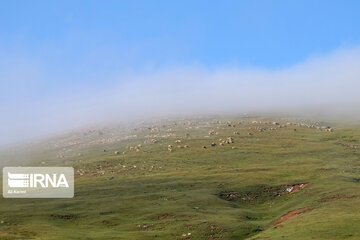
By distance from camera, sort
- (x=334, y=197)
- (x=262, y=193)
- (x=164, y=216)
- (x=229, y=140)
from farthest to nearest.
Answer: (x=229, y=140) < (x=262, y=193) < (x=334, y=197) < (x=164, y=216)

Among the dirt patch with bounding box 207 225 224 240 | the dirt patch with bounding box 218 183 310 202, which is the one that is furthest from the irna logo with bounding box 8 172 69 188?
the dirt patch with bounding box 207 225 224 240

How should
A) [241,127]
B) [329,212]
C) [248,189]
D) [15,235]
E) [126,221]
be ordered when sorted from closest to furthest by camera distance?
[15,235] < [329,212] < [126,221] < [248,189] < [241,127]

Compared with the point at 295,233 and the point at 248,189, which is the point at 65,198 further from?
the point at 295,233

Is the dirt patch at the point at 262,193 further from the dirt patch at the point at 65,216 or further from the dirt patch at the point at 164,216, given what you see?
the dirt patch at the point at 65,216

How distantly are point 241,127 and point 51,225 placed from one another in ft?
430

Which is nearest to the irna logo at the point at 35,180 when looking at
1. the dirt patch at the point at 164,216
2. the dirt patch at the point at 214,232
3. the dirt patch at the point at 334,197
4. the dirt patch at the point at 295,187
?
the dirt patch at the point at 164,216

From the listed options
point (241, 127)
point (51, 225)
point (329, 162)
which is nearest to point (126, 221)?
point (51, 225)

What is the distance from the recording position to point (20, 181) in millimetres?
116875

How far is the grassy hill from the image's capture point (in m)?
66.8

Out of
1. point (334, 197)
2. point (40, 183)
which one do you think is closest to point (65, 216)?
point (40, 183)

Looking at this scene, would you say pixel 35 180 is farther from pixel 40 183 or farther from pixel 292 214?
pixel 292 214

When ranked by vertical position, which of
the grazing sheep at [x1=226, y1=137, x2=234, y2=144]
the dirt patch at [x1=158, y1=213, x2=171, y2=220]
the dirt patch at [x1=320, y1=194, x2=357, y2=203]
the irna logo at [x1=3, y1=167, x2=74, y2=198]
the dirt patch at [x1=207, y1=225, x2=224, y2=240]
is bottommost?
the dirt patch at [x1=207, y1=225, x2=224, y2=240]

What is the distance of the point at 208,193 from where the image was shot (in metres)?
94.2

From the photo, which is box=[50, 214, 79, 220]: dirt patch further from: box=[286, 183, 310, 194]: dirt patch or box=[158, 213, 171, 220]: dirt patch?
box=[286, 183, 310, 194]: dirt patch
